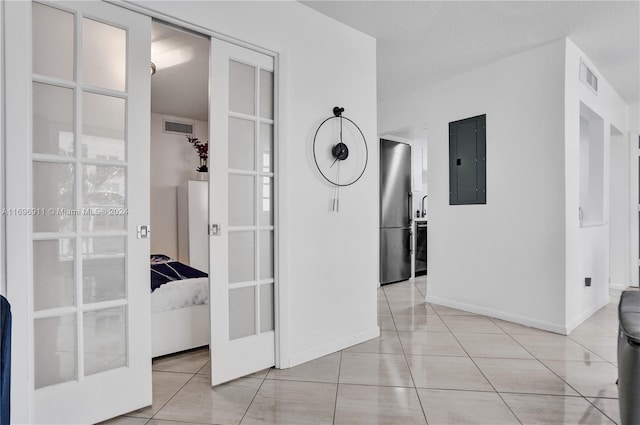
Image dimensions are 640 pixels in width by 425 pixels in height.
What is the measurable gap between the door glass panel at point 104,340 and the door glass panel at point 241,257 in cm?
67

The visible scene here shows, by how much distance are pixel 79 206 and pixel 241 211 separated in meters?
0.91

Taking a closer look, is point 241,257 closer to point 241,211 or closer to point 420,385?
point 241,211

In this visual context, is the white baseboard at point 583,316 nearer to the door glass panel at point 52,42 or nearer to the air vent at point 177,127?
the door glass panel at point 52,42

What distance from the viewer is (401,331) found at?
11.0 ft

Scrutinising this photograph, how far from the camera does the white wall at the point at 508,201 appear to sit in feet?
10.8

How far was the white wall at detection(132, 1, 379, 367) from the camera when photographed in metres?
2.53

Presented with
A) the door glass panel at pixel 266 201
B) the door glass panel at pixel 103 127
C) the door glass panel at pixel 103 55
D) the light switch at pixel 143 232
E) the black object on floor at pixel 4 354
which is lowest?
the black object on floor at pixel 4 354

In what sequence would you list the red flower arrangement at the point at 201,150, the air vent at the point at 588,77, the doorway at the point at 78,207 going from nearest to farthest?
the doorway at the point at 78,207 → the air vent at the point at 588,77 → the red flower arrangement at the point at 201,150

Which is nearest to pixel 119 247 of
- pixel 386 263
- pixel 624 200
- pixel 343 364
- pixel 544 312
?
pixel 343 364

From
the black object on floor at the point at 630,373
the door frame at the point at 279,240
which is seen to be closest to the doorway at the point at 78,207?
the door frame at the point at 279,240

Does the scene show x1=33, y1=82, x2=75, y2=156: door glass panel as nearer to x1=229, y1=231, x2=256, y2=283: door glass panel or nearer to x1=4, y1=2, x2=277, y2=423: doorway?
x1=4, y1=2, x2=277, y2=423: doorway

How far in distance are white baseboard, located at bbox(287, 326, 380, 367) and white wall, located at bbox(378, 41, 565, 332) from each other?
1.45 metres

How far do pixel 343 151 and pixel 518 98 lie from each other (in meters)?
2.00

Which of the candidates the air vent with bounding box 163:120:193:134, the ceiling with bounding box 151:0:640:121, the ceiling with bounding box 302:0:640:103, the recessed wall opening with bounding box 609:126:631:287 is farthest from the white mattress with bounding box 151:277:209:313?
the recessed wall opening with bounding box 609:126:631:287
